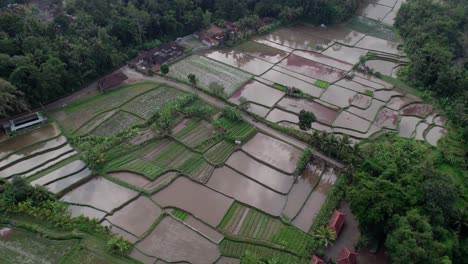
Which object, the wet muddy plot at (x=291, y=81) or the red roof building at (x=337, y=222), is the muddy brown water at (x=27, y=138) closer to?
the wet muddy plot at (x=291, y=81)

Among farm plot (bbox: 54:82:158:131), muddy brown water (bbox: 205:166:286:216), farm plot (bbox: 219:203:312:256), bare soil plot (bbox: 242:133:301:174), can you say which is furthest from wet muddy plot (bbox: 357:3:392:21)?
farm plot (bbox: 219:203:312:256)

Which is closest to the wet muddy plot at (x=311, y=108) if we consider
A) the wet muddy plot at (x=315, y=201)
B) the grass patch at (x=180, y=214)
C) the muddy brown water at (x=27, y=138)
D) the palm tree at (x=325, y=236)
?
the wet muddy plot at (x=315, y=201)

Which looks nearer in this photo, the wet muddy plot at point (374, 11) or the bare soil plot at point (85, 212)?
the bare soil plot at point (85, 212)

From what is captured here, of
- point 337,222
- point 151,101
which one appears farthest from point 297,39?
point 337,222

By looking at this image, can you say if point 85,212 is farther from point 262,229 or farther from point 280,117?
point 280,117

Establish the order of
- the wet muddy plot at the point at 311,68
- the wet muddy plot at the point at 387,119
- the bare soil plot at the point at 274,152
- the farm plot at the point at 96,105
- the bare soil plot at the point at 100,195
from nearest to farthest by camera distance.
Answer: the bare soil plot at the point at 100,195
the bare soil plot at the point at 274,152
the farm plot at the point at 96,105
the wet muddy plot at the point at 387,119
the wet muddy plot at the point at 311,68

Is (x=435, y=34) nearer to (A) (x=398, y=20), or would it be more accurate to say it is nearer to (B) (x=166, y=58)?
(A) (x=398, y=20)
